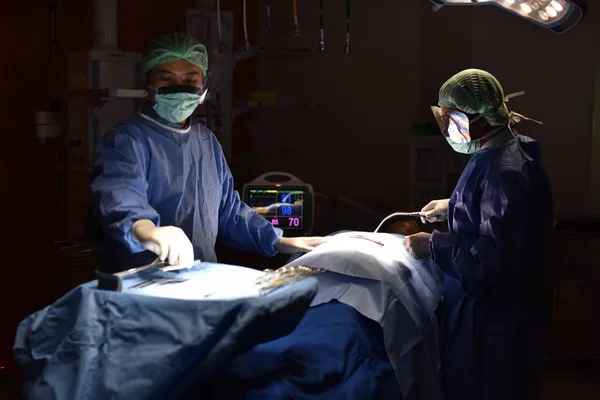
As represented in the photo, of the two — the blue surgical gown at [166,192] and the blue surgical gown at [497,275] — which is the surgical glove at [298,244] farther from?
the blue surgical gown at [497,275]

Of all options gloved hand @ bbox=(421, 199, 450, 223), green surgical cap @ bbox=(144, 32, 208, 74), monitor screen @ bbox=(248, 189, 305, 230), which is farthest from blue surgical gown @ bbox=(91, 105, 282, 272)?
monitor screen @ bbox=(248, 189, 305, 230)

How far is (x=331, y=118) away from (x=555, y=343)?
1.98 metres

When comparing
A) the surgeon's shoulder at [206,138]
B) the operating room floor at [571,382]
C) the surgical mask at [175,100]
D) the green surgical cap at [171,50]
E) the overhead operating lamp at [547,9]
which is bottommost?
the operating room floor at [571,382]

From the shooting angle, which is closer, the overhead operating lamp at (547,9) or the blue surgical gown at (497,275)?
the blue surgical gown at (497,275)

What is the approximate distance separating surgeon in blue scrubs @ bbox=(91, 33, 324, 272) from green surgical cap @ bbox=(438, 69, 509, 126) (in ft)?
2.12

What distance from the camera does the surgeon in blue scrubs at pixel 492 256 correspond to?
2.28 meters

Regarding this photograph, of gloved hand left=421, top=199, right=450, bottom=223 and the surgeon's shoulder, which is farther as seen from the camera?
gloved hand left=421, top=199, right=450, bottom=223

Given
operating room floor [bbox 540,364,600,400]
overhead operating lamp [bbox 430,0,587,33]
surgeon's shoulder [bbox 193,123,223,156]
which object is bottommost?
operating room floor [bbox 540,364,600,400]

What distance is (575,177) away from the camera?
481 centimetres

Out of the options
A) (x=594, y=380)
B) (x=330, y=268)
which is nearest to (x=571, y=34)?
(x=594, y=380)

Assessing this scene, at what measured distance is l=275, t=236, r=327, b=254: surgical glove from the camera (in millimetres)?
2572

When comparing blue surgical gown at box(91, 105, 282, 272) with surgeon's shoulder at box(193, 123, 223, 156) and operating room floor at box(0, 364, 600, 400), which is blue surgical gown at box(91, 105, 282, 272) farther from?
operating room floor at box(0, 364, 600, 400)

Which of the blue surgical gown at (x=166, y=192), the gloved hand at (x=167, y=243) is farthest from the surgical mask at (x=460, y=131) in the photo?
the gloved hand at (x=167, y=243)

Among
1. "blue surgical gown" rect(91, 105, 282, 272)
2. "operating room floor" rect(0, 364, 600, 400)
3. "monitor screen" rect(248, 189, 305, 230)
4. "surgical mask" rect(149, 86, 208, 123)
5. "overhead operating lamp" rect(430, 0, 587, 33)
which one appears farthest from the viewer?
"monitor screen" rect(248, 189, 305, 230)
